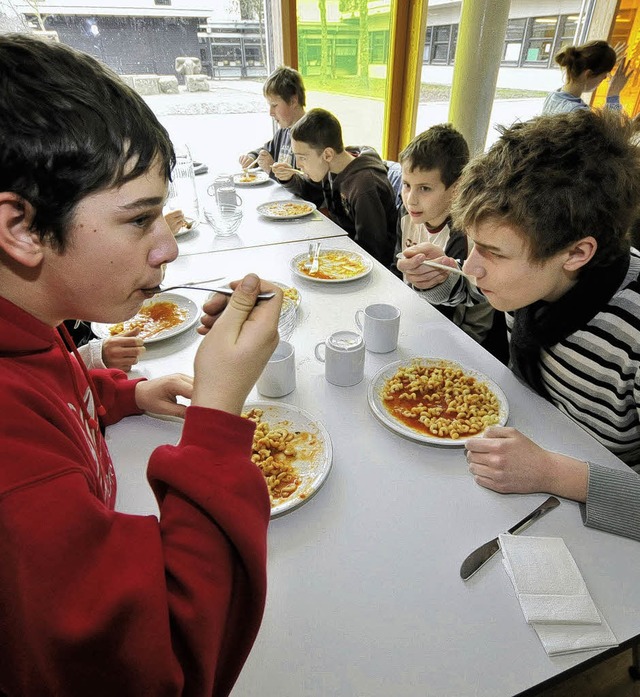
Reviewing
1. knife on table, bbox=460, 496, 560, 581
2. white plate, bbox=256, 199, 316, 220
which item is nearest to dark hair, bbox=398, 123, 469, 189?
white plate, bbox=256, 199, 316, 220

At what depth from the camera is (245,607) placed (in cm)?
52

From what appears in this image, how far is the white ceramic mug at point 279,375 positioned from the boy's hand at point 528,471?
0.46 m

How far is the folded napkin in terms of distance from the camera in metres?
0.59

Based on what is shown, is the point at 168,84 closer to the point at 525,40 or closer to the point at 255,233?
the point at 255,233

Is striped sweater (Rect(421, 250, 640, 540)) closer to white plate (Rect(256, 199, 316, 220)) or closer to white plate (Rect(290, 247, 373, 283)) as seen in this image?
white plate (Rect(290, 247, 373, 283))

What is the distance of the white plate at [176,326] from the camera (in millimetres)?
1253

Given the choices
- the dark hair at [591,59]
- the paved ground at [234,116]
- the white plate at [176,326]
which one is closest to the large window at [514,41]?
the paved ground at [234,116]

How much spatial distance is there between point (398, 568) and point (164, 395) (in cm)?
61

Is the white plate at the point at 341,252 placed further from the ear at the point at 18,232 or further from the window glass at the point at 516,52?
the window glass at the point at 516,52

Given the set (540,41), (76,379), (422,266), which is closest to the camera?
(76,379)

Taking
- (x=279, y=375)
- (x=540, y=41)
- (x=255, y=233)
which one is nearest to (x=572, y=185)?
(x=279, y=375)

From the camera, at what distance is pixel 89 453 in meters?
0.69

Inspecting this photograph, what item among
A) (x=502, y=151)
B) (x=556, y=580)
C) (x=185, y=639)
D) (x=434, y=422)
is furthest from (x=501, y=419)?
(x=185, y=639)

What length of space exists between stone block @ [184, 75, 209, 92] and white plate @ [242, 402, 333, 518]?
3.66m
